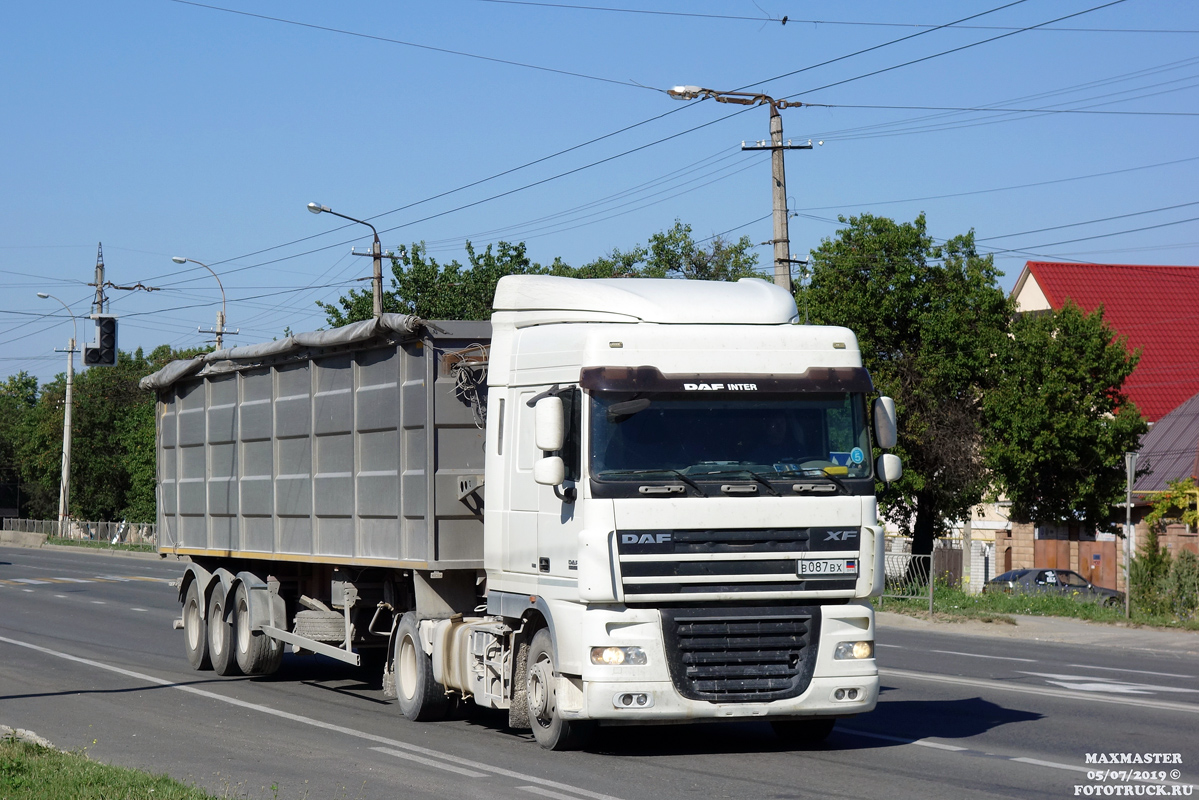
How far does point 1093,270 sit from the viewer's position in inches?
2357

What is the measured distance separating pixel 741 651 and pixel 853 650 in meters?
0.88

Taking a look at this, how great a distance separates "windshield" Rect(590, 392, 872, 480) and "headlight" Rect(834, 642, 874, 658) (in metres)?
1.23

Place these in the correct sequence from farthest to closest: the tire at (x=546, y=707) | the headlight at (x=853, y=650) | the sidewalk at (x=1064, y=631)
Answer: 1. the sidewalk at (x=1064, y=631)
2. the tire at (x=546, y=707)
3. the headlight at (x=853, y=650)

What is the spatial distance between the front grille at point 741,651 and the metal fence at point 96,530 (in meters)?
64.8

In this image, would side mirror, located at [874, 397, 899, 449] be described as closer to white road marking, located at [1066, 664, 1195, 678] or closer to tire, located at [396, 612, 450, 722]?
tire, located at [396, 612, 450, 722]

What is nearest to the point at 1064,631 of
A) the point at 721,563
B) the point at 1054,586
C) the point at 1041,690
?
the point at 1054,586

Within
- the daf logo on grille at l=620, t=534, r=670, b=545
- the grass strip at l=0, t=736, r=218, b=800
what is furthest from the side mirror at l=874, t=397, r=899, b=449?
the grass strip at l=0, t=736, r=218, b=800

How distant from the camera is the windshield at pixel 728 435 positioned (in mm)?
10188

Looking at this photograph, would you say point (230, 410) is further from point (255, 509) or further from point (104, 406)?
point (104, 406)

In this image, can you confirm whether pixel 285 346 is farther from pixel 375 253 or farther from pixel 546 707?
pixel 375 253

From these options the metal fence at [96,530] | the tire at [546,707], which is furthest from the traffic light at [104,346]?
the metal fence at [96,530]

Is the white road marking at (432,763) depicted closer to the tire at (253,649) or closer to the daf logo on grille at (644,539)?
the daf logo on grille at (644,539)

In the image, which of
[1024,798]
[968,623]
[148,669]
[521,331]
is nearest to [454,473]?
[521,331]

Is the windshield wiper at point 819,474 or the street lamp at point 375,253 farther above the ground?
the street lamp at point 375,253
